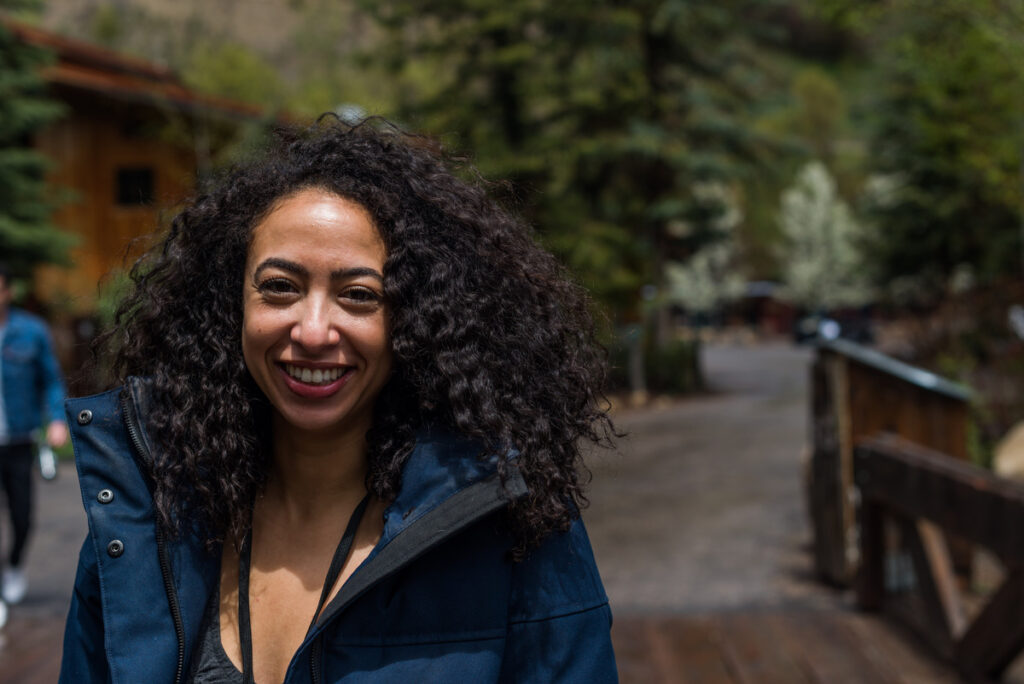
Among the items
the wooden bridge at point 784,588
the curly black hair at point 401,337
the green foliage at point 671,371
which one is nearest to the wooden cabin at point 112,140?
the green foliage at point 671,371

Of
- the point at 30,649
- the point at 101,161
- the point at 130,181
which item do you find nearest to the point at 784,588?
the point at 30,649

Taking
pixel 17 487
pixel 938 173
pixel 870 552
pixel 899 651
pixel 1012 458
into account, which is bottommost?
pixel 899 651

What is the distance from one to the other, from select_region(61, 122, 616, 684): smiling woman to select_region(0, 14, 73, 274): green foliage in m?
14.7

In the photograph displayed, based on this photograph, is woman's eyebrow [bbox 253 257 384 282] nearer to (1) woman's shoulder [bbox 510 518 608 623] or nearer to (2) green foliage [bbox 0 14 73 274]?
(1) woman's shoulder [bbox 510 518 608 623]

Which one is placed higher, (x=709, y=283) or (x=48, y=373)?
(x=709, y=283)

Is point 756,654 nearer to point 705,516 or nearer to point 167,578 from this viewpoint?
point 167,578

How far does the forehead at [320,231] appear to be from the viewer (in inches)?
72.2

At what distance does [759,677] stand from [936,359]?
35.9ft

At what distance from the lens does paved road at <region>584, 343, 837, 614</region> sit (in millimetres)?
6996

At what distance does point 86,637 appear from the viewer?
6.24 ft

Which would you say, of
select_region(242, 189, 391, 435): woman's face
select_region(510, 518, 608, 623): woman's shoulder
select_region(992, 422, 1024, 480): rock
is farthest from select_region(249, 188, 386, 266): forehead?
select_region(992, 422, 1024, 480): rock

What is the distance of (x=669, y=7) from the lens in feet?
73.0

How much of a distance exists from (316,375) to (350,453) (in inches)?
7.5

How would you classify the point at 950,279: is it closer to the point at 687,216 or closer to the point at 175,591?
the point at 687,216
